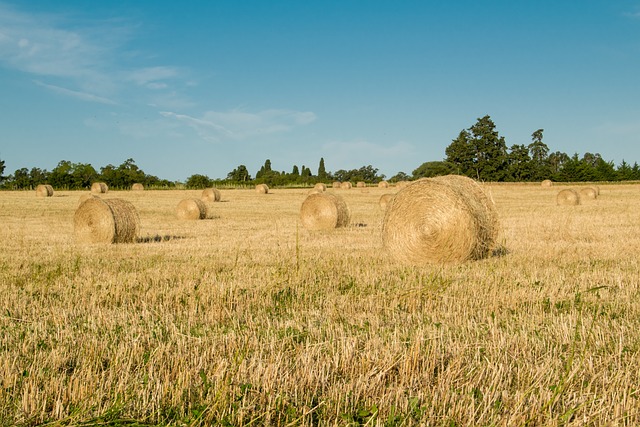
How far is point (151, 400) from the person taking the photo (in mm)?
3490

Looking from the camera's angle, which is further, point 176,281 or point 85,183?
point 85,183

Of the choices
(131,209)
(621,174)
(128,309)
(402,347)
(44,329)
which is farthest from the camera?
(621,174)

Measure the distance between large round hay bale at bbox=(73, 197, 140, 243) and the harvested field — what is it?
4375 millimetres

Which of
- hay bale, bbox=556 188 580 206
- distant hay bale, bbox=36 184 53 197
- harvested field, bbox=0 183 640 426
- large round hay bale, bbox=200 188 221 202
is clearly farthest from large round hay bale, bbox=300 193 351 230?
distant hay bale, bbox=36 184 53 197

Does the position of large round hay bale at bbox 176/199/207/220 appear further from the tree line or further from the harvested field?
the tree line

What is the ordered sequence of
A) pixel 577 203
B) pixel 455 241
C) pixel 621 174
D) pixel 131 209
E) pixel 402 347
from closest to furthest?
pixel 402 347 → pixel 455 241 → pixel 131 209 → pixel 577 203 → pixel 621 174

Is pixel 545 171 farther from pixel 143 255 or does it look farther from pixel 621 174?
pixel 143 255

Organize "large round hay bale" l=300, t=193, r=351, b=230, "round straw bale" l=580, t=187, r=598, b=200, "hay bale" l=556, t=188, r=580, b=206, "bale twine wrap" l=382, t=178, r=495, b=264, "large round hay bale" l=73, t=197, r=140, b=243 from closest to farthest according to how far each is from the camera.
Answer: "bale twine wrap" l=382, t=178, r=495, b=264 → "large round hay bale" l=73, t=197, r=140, b=243 → "large round hay bale" l=300, t=193, r=351, b=230 → "hay bale" l=556, t=188, r=580, b=206 → "round straw bale" l=580, t=187, r=598, b=200

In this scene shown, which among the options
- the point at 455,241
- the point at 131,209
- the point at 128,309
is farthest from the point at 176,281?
the point at 131,209

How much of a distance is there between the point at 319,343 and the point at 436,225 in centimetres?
653

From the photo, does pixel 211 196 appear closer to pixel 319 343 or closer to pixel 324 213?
pixel 324 213

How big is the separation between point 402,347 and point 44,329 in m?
3.26

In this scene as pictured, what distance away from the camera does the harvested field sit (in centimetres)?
339

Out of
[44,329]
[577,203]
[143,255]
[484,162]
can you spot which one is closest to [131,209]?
[143,255]
